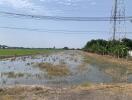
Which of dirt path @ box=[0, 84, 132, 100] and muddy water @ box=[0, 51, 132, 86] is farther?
muddy water @ box=[0, 51, 132, 86]

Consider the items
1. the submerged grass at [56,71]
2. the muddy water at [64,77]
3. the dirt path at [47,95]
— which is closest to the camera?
the dirt path at [47,95]

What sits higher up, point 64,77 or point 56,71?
point 56,71

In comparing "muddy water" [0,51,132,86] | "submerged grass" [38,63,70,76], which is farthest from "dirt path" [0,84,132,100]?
"submerged grass" [38,63,70,76]

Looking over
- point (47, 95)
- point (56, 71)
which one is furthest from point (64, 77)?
point (47, 95)

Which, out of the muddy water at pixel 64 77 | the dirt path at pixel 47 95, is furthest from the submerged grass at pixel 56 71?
the dirt path at pixel 47 95

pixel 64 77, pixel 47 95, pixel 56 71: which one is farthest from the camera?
pixel 56 71

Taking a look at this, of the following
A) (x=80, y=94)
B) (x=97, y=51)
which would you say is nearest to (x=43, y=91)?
(x=80, y=94)

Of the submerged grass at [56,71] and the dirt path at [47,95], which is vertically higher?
the submerged grass at [56,71]

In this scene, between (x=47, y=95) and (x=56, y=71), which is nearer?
(x=47, y=95)

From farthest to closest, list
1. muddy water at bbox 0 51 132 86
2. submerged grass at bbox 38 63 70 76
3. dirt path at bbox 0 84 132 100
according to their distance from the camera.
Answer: submerged grass at bbox 38 63 70 76 → muddy water at bbox 0 51 132 86 → dirt path at bbox 0 84 132 100

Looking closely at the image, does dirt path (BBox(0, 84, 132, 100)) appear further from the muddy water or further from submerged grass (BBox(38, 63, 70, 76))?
submerged grass (BBox(38, 63, 70, 76))

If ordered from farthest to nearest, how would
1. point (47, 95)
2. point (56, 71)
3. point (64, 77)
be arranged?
point (56, 71) → point (64, 77) → point (47, 95)

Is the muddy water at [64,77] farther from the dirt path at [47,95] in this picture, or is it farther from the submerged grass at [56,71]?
the dirt path at [47,95]

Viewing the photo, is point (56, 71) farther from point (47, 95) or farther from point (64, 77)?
point (47, 95)
